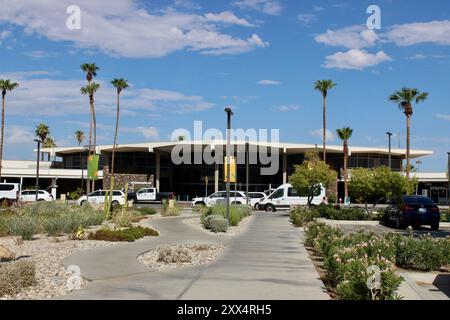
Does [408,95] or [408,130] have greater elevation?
[408,95]

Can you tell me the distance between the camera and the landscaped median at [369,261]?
7148 mm

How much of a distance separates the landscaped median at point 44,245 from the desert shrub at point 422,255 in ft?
24.0

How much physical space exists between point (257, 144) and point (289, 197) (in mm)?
23323

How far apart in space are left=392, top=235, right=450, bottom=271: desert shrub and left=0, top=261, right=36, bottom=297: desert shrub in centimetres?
794

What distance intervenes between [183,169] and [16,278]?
65.8 meters

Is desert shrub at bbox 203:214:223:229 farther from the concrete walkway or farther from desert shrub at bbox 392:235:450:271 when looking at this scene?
desert shrub at bbox 392:235:450:271

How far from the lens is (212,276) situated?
998 centimetres

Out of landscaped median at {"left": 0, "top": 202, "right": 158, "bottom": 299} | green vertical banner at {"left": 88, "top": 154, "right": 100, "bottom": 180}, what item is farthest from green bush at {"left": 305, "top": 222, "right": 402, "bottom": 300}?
green vertical banner at {"left": 88, "top": 154, "right": 100, "bottom": 180}

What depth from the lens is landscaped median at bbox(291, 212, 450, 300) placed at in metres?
7.15

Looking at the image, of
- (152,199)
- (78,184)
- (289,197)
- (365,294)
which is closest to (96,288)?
(365,294)

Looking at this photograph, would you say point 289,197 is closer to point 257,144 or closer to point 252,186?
point 257,144

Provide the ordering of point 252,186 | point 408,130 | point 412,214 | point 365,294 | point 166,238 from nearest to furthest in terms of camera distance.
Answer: point 365,294 → point 166,238 → point 412,214 → point 408,130 → point 252,186

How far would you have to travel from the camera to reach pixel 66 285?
8.75 m

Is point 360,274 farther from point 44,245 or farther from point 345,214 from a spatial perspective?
point 345,214
